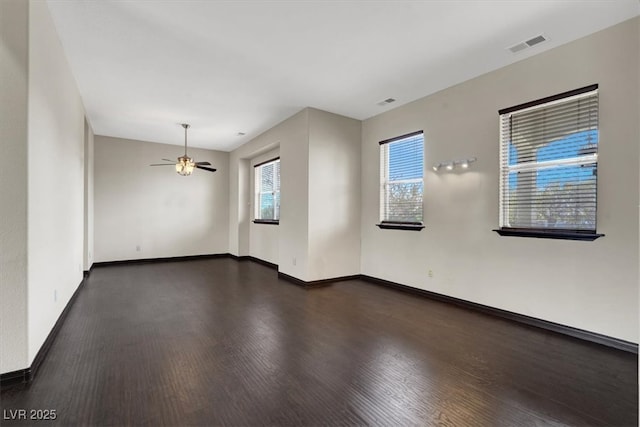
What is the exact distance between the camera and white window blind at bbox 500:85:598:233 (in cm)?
292

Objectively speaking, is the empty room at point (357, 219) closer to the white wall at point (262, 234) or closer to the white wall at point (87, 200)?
the white wall at point (87, 200)

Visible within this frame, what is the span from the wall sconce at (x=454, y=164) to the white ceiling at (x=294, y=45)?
1036 mm

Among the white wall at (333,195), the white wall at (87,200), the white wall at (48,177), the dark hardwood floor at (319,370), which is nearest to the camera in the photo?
the dark hardwood floor at (319,370)

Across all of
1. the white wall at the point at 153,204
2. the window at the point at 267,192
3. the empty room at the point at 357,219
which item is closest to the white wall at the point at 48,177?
the empty room at the point at 357,219

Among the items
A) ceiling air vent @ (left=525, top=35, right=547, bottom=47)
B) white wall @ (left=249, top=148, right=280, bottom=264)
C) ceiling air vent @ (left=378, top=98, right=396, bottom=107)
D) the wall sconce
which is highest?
ceiling air vent @ (left=378, top=98, right=396, bottom=107)

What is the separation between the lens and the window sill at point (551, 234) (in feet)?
9.36

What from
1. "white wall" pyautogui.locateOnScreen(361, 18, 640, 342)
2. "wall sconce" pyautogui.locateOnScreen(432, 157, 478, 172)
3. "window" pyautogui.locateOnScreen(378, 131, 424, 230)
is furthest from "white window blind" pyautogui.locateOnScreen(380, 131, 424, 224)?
"wall sconce" pyautogui.locateOnScreen(432, 157, 478, 172)

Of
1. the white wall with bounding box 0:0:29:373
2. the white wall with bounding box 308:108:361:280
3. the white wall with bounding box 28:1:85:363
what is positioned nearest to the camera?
the white wall with bounding box 0:0:29:373

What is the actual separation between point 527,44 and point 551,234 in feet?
6.36

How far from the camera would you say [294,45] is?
3117 millimetres

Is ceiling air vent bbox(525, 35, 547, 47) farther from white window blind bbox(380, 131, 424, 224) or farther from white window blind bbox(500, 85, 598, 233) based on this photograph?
white window blind bbox(380, 131, 424, 224)

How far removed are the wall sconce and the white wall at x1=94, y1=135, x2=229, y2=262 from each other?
5.82m

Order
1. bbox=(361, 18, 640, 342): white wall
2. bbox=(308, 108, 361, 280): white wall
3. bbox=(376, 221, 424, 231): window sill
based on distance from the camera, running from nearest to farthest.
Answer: bbox=(361, 18, 640, 342): white wall, bbox=(376, 221, 424, 231): window sill, bbox=(308, 108, 361, 280): white wall

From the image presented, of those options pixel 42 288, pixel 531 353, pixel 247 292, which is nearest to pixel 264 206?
pixel 247 292
